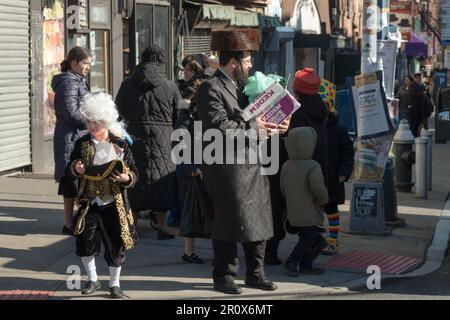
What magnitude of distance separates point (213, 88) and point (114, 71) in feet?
35.7

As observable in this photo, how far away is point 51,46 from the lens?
15516 millimetres

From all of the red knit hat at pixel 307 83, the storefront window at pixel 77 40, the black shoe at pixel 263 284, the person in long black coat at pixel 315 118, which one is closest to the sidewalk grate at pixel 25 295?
the black shoe at pixel 263 284

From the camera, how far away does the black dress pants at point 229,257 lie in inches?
298

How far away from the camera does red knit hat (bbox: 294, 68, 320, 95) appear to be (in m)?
8.76

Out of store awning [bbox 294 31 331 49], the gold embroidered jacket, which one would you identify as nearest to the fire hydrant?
the gold embroidered jacket

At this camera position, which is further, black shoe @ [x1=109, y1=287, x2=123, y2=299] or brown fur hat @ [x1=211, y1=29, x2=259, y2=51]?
brown fur hat @ [x1=211, y1=29, x2=259, y2=51]

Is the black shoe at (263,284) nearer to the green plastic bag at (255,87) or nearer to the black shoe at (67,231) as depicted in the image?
the green plastic bag at (255,87)

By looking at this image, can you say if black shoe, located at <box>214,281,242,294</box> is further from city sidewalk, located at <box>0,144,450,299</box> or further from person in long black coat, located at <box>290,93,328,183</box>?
person in long black coat, located at <box>290,93,328,183</box>

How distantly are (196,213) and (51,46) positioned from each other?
7.86m

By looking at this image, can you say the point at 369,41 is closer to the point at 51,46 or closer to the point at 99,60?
the point at 51,46

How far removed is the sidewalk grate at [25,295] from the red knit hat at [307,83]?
2.93m

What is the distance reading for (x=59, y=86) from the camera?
31.1 ft

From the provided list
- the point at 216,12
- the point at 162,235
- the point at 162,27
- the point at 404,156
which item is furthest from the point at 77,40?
the point at 162,235
